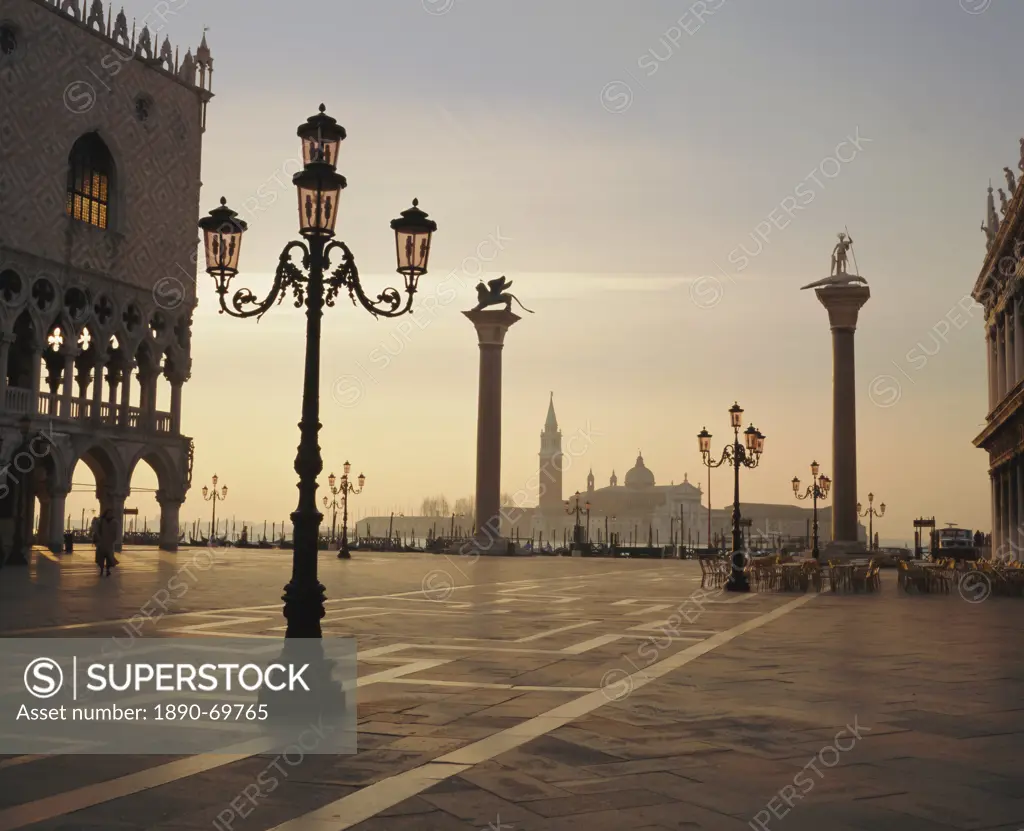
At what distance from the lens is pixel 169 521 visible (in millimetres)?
43375

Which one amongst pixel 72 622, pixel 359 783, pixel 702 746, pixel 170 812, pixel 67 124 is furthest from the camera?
pixel 67 124

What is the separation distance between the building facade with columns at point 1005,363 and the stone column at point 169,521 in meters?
30.5

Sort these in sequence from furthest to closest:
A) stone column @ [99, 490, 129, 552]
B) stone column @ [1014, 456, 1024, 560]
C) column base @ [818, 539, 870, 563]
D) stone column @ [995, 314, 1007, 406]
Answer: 1. stone column @ [995, 314, 1007, 406]
2. column base @ [818, 539, 870, 563]
3. stone column @ [99, 490, 129, 552]
4. stone column @ [1014, 456, 1024, 560]

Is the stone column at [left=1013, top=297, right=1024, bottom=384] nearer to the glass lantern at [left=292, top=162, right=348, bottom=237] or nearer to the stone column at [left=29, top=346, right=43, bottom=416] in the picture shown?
the stone column at [left=29, top=346, right=43, bottom=416]

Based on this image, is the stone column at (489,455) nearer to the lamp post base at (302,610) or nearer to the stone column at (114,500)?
the stone column at (114,500)

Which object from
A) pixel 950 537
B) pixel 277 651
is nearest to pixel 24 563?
pixel 277 651

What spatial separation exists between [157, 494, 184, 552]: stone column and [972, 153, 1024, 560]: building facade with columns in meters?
30.5

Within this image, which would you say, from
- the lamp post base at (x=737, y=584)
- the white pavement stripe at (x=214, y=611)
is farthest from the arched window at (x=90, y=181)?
the lamp post base at (x=737, y=584)

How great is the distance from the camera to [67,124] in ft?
122

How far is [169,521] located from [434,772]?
39828mm

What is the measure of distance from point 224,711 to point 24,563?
23.9 meters

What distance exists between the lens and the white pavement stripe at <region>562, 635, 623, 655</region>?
37.7 ft

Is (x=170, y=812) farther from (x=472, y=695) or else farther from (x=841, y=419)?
(x=841, y=419)

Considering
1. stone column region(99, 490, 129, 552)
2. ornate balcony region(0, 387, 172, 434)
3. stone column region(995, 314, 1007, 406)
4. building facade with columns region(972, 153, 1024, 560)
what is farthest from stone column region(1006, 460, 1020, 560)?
stone column region(99, 490, 129, 552)
